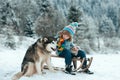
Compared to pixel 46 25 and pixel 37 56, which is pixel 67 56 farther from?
pixel 46 25

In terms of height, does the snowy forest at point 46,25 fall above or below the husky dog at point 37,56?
above

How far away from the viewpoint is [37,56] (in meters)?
8.17

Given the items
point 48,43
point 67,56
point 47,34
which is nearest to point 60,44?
point 67,56

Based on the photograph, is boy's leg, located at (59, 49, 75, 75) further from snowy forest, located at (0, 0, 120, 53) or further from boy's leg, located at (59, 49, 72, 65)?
snowy forest, located at (0, 0, 120, 53)

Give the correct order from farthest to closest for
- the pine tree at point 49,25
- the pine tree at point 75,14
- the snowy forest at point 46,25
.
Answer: the pine tree at point 49,25, the pine tree at point 75,14, the snowy forest at point 46,25

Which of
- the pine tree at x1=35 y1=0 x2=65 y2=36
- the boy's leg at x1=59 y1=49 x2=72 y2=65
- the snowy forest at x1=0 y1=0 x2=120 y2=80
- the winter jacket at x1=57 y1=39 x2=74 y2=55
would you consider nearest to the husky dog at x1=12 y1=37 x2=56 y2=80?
the snowy forest at x1=0 y1=0 x2=120 y2=80

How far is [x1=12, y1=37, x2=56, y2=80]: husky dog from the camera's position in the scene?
26.6 feet

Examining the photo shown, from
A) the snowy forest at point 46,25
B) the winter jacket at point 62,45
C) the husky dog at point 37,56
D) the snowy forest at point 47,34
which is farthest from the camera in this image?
the snowy forest at point 46,25

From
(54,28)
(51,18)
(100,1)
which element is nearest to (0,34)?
(54,28)

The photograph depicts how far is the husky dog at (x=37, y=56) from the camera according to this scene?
8116 mm

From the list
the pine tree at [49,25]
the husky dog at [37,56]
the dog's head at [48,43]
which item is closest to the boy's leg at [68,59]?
the husky dog at [37,56]

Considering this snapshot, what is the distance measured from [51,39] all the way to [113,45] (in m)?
31.8

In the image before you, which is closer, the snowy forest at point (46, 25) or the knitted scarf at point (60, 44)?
the knitted scarf at point (60, 44)

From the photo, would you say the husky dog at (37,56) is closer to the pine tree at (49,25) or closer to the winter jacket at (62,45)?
the winter jacket at (62,45)
